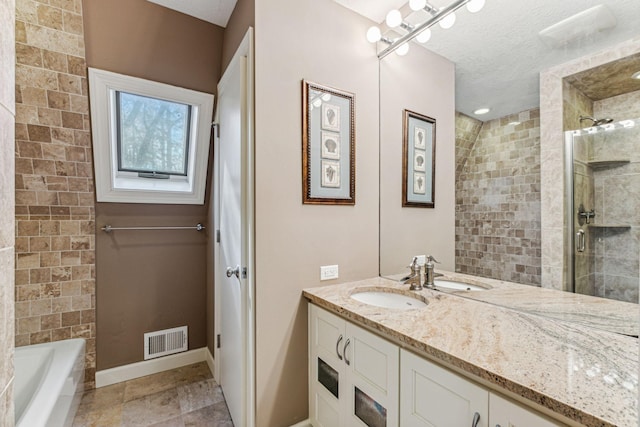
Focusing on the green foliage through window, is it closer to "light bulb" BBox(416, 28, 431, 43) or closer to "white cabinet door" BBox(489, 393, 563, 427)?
"light bulb" BBox(416, 28, 431, 43)

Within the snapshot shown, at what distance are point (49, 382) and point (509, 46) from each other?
2.91 metres

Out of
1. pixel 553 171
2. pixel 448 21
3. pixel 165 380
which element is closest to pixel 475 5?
pixel 448 21

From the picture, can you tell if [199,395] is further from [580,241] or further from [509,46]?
[509,46]

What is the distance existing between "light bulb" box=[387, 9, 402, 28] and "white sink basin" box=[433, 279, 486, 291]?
62.0 inches

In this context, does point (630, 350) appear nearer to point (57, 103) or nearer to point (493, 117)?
point (493, 117)

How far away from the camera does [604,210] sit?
1019mm

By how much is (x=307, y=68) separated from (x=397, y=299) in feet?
4.78

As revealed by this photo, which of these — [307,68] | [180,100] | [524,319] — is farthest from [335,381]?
[180,100]

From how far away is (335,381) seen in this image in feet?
4.83

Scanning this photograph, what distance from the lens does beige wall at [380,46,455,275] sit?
1.62 metres

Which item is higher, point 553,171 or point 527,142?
point 527,142

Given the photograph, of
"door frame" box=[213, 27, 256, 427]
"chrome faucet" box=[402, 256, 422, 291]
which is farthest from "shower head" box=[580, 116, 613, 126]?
"door frame" box=[213, 27, 256, 427]

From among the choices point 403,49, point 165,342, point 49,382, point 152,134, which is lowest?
point 165,342

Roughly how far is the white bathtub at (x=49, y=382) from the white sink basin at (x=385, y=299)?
1559 millimetres
